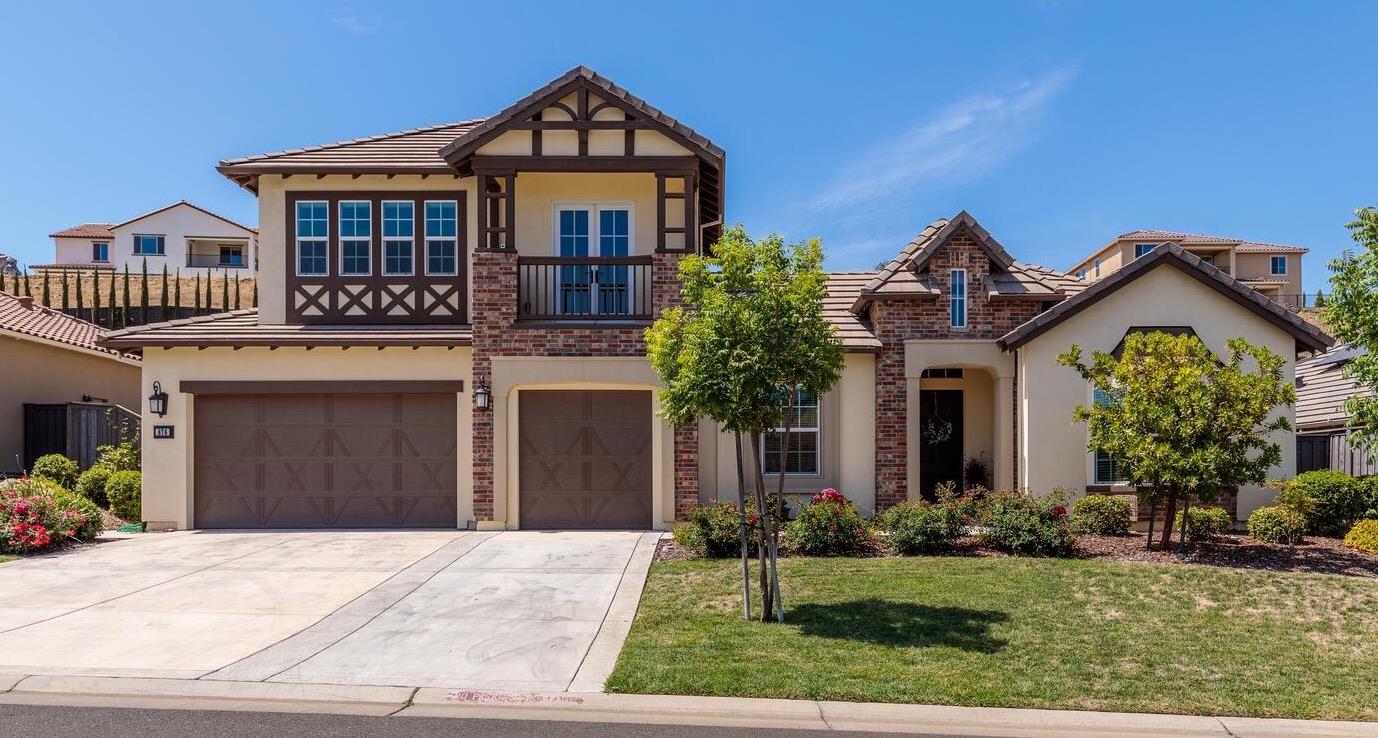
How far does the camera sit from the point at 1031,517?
12359 millimetres

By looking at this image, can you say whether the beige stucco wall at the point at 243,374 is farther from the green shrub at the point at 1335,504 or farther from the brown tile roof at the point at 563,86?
the green shrub at the point at 1335,504

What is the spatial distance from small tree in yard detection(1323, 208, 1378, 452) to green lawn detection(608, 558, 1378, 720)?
2.29 m

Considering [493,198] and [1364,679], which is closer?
[1364,679]

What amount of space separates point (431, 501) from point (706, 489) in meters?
4.84

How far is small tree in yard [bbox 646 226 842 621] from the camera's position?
8.55 m

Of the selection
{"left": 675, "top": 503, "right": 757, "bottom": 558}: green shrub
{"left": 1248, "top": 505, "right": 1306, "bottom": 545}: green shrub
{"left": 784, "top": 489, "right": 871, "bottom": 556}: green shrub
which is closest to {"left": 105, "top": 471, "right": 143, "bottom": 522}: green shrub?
{"left": 675, "top": 503, "right": 757, "bottom": 558}: green shrub

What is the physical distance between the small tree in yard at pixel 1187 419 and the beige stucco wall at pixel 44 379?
2067 centimetres

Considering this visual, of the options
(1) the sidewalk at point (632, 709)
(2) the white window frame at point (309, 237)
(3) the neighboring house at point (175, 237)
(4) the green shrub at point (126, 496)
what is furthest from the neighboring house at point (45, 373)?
(3) the neighboring house at point (175, 237)

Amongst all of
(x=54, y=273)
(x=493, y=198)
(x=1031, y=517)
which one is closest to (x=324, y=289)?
(x=493, y=198)

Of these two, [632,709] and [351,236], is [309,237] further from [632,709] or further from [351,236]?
[632,709]

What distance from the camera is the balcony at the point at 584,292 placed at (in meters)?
15.4

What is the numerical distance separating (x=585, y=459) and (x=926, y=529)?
5.86 meters

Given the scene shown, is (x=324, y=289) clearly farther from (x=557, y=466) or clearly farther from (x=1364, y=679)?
(x=1364, y=679)

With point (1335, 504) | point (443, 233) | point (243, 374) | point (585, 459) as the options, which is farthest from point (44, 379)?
point (1335, 504)
